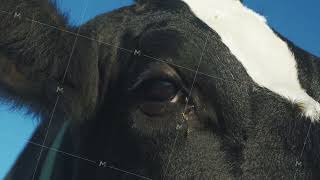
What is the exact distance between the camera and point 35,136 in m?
3.40

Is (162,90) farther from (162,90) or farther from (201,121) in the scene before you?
(201,121)

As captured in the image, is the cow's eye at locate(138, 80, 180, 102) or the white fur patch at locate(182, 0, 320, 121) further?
the white fur patch at locate(182, 0, 320, 121)

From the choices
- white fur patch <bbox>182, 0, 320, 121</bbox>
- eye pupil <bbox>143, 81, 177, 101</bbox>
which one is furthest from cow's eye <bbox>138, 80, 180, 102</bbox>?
white fur patch <bbox>182, 0, 320, 121</bbox>

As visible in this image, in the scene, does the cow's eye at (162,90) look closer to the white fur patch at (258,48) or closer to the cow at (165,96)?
the cow at (165,96)

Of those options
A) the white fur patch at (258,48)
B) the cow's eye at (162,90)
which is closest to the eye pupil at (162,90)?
the cow's eye at (162,90)

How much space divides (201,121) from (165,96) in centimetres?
19

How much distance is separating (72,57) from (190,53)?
510mm

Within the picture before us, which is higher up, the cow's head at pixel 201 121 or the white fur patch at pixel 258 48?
the white fur patch at pixel 258 48

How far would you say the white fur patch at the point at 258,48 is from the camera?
9.37 feet

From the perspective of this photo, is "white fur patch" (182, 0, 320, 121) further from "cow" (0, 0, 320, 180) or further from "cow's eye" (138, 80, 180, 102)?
"cow's eye" (138, 80, 180, 102)

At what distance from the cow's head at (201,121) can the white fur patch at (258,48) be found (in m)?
0.04

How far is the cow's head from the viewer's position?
2678 mm

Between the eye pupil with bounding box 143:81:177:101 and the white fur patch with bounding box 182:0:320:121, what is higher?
the white fur patch with bounding box 182:0:320:121

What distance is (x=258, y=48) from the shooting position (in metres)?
3.12
